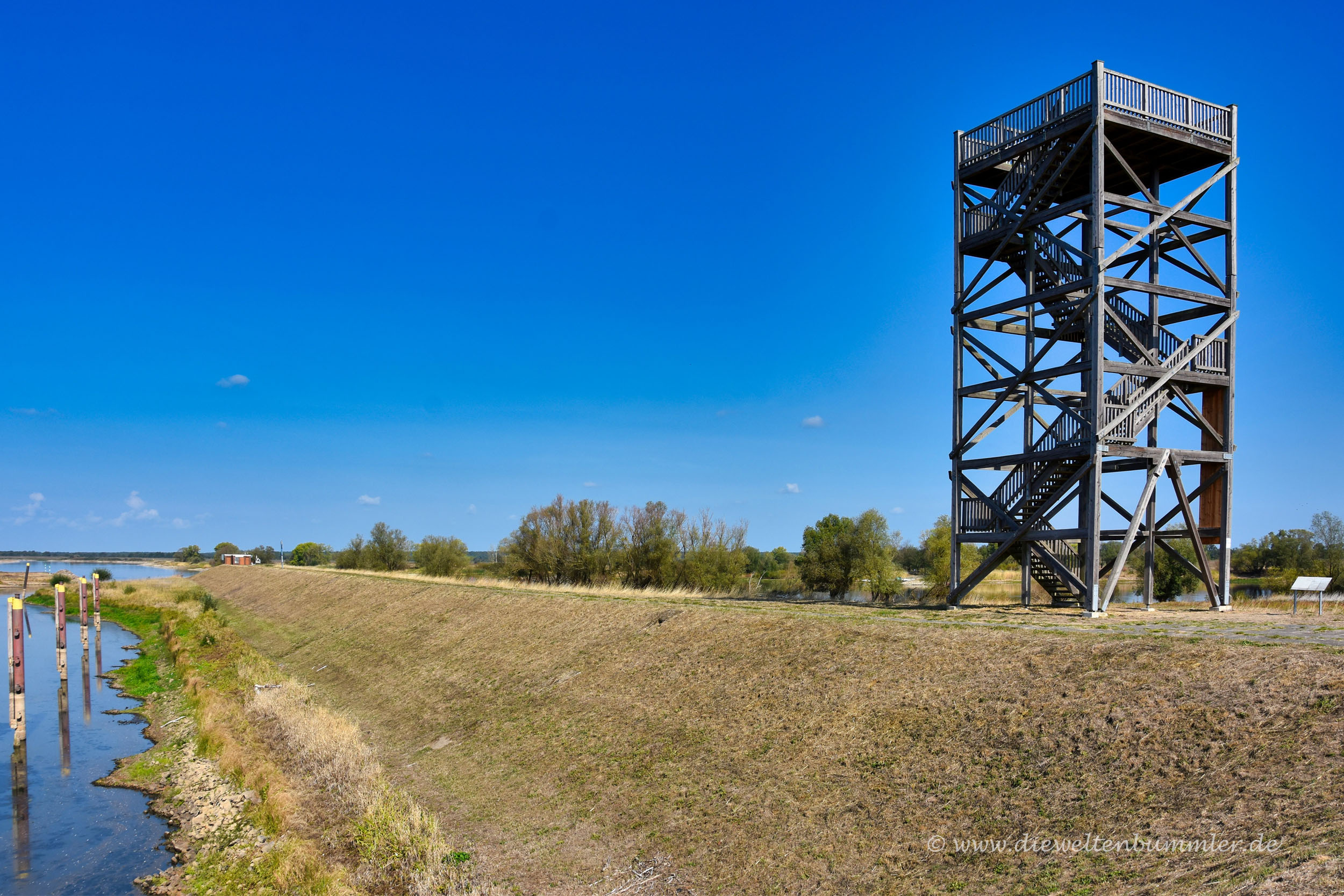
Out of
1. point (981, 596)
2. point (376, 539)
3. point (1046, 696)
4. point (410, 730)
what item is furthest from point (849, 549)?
point (376, 539)

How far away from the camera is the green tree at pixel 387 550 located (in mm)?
95188

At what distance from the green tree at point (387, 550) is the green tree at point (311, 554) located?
65.5 meters

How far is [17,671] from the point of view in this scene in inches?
955

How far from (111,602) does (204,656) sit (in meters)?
51.9

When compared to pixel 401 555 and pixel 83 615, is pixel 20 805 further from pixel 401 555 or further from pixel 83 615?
pixel 401 555

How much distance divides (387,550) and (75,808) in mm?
78412

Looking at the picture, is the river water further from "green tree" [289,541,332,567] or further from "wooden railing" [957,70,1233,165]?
"green tree" [289,541,332,567]

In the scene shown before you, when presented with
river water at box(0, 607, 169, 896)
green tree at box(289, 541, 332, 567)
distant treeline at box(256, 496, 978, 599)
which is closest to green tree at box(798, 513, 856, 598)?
distant treeline at box(256, 496, 978, 599)

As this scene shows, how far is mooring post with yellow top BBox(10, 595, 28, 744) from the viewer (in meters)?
23.5

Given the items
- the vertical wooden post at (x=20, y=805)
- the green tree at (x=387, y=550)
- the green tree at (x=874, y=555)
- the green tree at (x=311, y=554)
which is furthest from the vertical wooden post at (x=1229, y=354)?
the green tree at (x=311, y=554)

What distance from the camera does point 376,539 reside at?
96.7 metres

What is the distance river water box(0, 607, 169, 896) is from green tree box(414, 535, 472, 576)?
1624 inches

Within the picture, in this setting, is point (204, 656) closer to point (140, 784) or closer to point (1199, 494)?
point (140, 784)

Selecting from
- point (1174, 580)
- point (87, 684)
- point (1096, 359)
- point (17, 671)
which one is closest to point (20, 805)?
point (17, 671)
